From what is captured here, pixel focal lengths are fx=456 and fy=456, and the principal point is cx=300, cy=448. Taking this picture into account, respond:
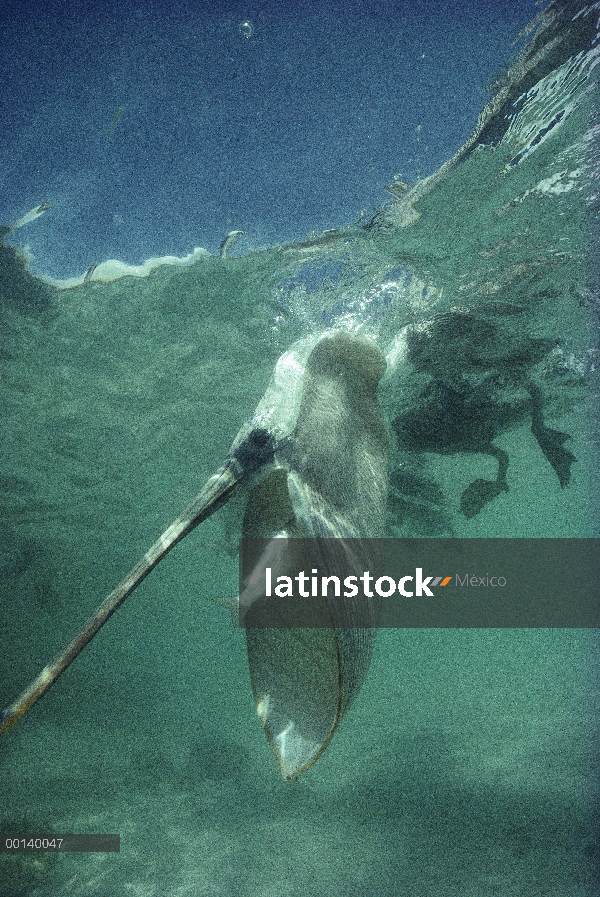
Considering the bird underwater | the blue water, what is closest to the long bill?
the bird underwater

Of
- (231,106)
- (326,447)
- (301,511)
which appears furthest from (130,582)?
(231,106)

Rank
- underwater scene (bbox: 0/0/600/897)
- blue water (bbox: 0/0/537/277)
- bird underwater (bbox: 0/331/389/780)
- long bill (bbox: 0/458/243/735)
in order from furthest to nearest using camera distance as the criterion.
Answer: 1. blue water (bbox: 0/0/537/277)
2. underwater scene (bbox: 0/0/600/897)
3. bird underwater (bbox: 0/331/389/780)
4. long bill (bbox: 0/458/243/735)

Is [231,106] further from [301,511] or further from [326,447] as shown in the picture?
[301,511]

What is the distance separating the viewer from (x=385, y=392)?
10.1 meters

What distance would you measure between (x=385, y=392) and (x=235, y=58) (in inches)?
249

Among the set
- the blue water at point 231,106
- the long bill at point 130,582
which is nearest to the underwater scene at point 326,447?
the long bill at point 130,582

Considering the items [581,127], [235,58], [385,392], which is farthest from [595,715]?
[235,58]

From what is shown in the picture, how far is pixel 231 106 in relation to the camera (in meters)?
6.02

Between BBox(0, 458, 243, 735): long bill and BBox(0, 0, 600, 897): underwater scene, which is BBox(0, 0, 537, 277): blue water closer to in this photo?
BBox(0, 0, 600, 897): underwater scene

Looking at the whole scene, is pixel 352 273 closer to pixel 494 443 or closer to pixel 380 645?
pixel 494 443

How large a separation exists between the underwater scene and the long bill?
2cm

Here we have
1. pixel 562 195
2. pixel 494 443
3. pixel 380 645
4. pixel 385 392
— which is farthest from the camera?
pixel 380 645

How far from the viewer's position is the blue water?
5.24 metres

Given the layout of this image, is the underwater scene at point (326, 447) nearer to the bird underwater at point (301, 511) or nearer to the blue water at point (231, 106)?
the bird underwater at point (301, 511)
